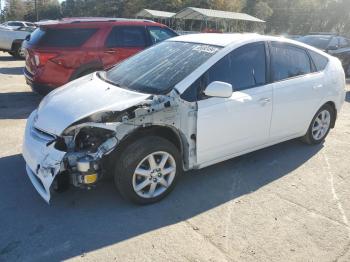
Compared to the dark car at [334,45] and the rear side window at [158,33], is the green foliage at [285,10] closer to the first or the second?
the dark car at [334,45]

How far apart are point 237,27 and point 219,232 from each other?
3831 cm

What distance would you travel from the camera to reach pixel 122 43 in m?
8.58

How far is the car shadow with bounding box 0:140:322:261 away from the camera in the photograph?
3.37m

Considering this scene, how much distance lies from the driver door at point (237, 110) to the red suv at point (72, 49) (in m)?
4.16

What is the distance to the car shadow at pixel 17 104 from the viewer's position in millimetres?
7314

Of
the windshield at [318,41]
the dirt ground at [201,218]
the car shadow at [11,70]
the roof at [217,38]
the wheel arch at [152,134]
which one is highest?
the roof at [217,38]

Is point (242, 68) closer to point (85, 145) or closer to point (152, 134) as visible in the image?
point (152, 134)

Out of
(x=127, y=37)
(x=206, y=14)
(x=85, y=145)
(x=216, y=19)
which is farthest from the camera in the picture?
(x=216, y=19)

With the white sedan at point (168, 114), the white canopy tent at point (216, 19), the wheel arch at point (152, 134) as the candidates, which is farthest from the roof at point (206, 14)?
the wheel arch at point (152, 134)

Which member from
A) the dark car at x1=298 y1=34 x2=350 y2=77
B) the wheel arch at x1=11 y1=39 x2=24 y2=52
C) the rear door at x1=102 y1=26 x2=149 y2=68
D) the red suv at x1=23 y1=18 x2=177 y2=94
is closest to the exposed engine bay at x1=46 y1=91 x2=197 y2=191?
the red suv at x1=23 y1=18 x2=177 y2=94

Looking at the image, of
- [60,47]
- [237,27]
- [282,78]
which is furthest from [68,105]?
[237,27]

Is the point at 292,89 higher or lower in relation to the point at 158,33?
lower

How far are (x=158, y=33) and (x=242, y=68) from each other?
516cm

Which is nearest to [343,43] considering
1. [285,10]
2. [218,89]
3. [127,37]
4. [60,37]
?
[127,37]
